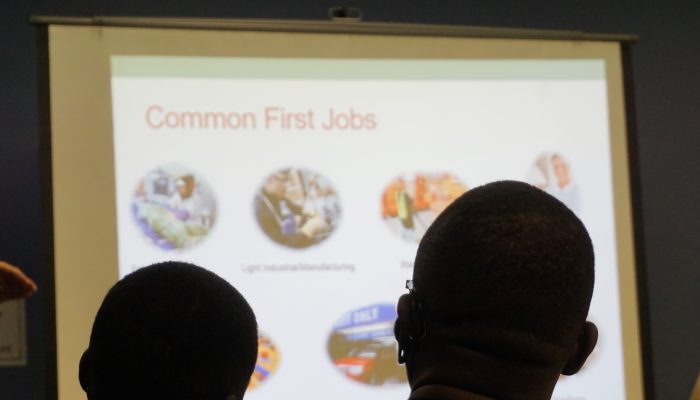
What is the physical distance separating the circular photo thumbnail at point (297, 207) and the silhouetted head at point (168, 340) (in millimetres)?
1505

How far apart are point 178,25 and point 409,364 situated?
1.64m

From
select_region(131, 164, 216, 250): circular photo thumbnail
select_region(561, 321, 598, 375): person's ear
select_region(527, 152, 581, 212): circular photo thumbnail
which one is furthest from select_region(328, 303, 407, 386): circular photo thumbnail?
select_region(561, 321, 598, 375): person's ear

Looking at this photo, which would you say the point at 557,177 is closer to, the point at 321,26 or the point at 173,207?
the point at 321,26

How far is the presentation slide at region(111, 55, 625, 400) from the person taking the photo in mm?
2342

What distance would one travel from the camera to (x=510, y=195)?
3.01 feet

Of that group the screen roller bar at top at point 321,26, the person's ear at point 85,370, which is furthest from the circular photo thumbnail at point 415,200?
the person's ear at point 85,370

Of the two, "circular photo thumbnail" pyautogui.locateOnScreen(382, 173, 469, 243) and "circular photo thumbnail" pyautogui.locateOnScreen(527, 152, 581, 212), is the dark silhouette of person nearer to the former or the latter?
"circular photo thumbnail" pyautogui.locateOnScreen(382, 173, 469, 243)

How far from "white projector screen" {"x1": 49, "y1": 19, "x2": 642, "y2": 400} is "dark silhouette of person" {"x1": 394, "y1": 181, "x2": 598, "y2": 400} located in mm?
1482

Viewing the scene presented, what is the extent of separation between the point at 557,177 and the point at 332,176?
620 millimetres

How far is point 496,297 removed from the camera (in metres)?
0.88

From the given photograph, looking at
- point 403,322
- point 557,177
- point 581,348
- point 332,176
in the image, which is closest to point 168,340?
point 403,322

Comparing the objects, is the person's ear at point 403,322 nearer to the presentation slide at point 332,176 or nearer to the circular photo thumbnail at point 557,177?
the presentation slide at point 332,176

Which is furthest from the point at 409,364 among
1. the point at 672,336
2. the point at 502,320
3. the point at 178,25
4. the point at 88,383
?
the point at 672,336

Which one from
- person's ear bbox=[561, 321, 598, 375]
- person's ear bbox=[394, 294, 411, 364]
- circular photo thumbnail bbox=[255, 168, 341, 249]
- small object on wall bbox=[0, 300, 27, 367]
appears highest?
circular photo thumbnail bbox=[255, 168, 341, 249]
